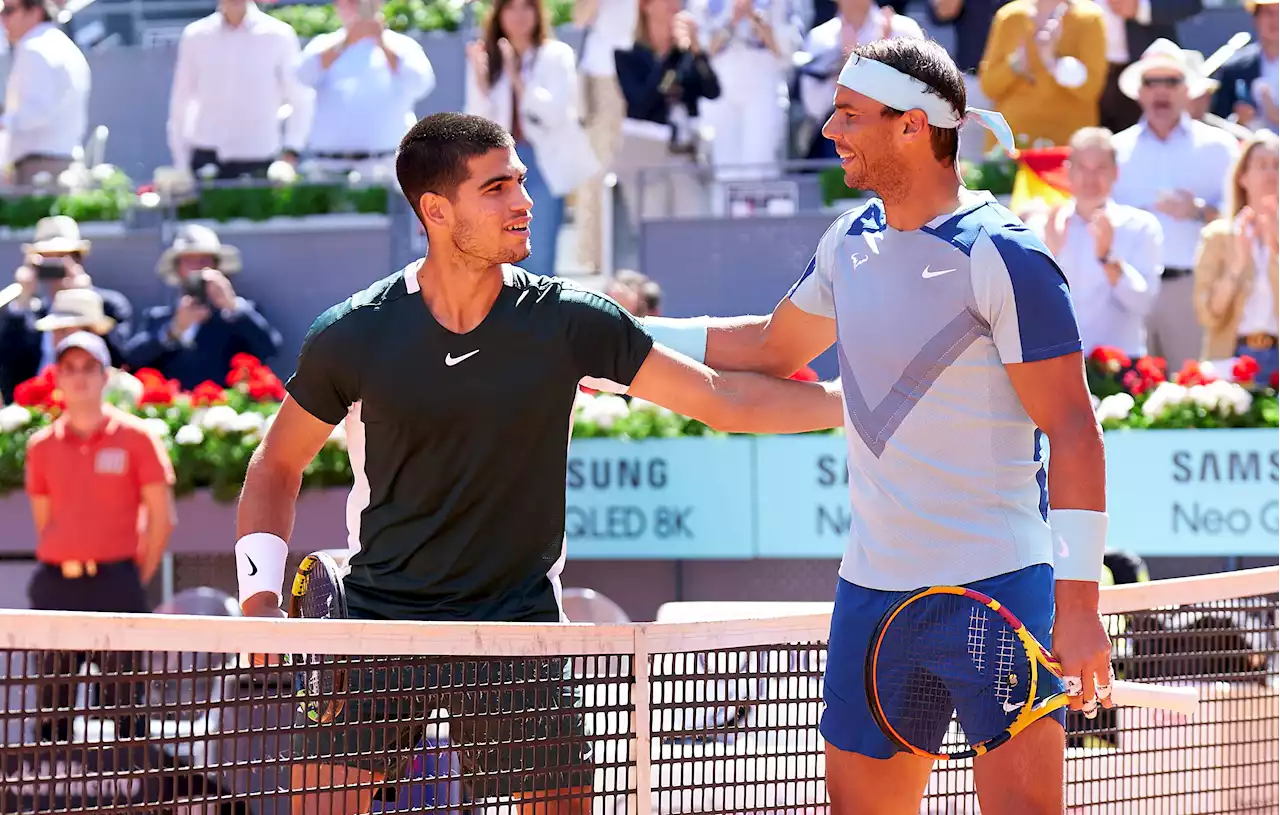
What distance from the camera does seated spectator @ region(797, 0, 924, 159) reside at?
11.2 m

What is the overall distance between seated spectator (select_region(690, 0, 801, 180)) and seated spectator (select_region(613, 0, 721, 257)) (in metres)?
0.20

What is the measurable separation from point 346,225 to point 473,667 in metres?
8.89

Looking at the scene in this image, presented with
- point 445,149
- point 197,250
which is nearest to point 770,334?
point 445,149

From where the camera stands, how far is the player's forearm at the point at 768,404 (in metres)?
4.33

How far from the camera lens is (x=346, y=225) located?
12.4 meters

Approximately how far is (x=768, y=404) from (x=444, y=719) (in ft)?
3.73

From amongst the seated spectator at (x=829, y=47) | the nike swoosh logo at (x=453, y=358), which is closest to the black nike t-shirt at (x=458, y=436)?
the nike swoosh logo at (x=453, y=358)

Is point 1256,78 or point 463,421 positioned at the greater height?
point 1256,78

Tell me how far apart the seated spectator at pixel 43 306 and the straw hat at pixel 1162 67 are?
6.21 meters

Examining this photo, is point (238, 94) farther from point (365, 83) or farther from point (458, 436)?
point (458, 436)

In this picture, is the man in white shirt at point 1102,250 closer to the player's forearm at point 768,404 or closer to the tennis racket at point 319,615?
the player's forearm at point 768,404

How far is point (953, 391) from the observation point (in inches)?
142

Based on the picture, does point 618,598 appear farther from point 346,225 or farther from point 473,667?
point 473,667

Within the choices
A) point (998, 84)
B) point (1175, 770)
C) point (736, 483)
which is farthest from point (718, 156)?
point (1175, 770)
